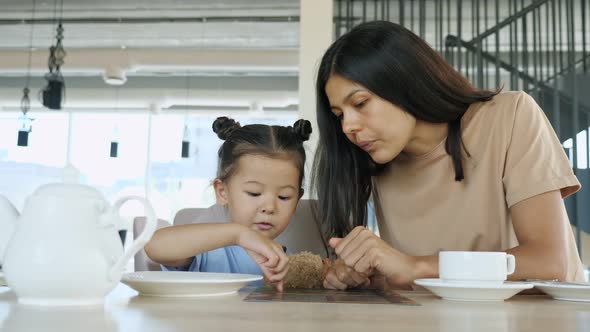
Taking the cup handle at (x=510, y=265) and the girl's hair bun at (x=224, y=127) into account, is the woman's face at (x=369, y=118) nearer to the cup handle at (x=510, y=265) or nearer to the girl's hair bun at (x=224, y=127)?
the girl's hair bun at (x=224, y=127)

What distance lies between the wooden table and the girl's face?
769 millimetres

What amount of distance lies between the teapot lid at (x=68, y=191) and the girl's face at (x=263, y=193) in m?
0.87

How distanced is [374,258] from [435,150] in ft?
1.88

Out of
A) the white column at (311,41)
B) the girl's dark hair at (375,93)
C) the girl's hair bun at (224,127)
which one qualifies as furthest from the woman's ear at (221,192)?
the white column at (311,41)

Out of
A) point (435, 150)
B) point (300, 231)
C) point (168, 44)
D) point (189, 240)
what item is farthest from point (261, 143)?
point (168, 44)

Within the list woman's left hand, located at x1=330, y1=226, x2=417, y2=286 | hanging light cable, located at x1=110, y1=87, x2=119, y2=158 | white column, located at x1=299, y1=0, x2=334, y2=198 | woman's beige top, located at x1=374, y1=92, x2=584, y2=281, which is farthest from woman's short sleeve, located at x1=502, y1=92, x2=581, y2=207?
hanging light cable, located at x1=110, y1=87, x2=119, y2=158

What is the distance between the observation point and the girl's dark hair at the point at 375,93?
150 cm

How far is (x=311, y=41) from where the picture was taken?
3844mm

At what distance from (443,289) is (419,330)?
1.11ft

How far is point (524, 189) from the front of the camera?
1411 millimetres

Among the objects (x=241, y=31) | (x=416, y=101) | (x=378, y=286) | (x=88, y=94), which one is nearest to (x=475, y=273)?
(x=378, y=286)

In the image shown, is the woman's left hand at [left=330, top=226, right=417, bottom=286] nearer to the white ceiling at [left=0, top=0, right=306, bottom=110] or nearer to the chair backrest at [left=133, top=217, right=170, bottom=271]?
the chair backrest at [left=133, top=217, right=170, bottom=271]

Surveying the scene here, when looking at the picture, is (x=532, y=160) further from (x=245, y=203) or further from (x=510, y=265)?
(x=245, y=203)

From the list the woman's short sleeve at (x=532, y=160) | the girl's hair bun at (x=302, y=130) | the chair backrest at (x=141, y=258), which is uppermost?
the girl's hair bun at (x=302, y=130)
